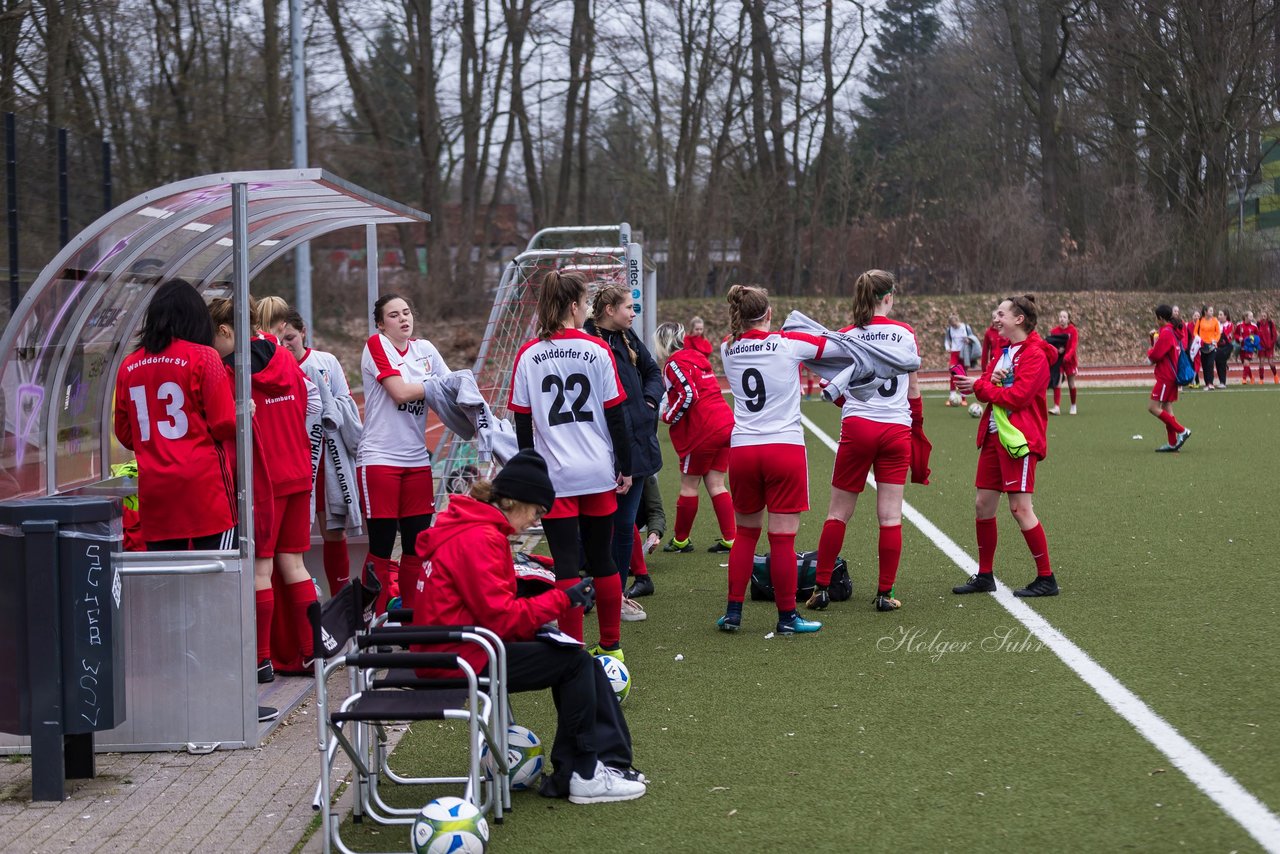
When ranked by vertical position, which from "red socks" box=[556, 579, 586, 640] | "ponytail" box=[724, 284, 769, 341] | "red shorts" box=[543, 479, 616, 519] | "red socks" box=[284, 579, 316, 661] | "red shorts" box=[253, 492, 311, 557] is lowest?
"red socks" box=[284, 579, 316, 661]

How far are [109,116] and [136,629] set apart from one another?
1996 cm

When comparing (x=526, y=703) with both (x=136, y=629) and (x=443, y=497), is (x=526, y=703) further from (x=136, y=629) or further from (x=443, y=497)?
(x=443, y=497)

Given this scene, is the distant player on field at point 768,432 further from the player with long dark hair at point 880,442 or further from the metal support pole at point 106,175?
the metal support pole at point 106,175

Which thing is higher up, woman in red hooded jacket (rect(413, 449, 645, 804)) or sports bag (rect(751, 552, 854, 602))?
woman in red hooded jacket (rect(413, 449, 645, 804))

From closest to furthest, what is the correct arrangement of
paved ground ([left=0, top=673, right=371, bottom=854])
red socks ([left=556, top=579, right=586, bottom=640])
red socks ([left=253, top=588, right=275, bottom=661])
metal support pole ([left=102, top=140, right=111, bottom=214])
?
paved ground ([left=0, top=673, right=371, bottom=854]) → red socks ([left=556, top=579, right=586, bottom=640]) → red socks ([left=253, top=588, right=275, bottom=661]) → metal support pole ([left=102, top=140, right=111, bottom=214])

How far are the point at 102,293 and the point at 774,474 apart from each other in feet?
12.0

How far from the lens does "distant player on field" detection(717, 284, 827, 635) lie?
22.9ft

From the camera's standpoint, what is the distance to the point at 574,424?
6297 mm

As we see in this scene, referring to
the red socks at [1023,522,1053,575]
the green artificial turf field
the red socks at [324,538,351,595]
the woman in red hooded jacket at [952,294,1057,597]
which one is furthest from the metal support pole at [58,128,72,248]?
the red socks at [1023,522,1053,575]

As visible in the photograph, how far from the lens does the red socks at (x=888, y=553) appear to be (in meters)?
7.68

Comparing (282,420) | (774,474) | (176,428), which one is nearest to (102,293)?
(282,420)

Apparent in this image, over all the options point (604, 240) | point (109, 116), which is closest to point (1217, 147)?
point (604, 240)

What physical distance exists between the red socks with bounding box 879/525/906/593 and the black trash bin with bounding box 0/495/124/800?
4413mm

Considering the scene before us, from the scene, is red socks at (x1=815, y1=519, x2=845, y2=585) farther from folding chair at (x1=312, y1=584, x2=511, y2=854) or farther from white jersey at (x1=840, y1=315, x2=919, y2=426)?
folding chair at (x1=312, y1=584, x2=511, y2=854)
